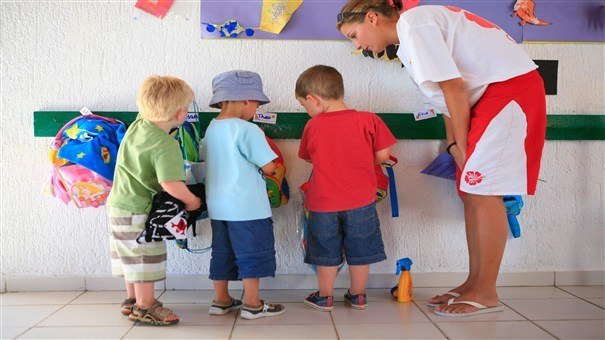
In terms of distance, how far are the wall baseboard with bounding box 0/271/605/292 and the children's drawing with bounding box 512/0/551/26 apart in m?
1.26

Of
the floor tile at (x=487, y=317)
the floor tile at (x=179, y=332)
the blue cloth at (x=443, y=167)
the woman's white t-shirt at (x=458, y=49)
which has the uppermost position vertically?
the woman's white t-shirt at (x=458, y=49)

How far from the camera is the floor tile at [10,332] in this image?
215 cm

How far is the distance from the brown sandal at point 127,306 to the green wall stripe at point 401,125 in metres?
0.84

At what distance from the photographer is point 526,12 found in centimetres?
282

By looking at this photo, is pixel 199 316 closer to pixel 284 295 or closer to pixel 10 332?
pixel 284 295

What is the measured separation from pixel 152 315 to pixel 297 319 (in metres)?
0.59

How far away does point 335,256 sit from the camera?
2533 mm

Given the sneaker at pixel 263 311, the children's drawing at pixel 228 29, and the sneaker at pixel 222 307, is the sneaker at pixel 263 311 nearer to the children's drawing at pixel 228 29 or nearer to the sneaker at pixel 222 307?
the sneaker at pixel 222 307

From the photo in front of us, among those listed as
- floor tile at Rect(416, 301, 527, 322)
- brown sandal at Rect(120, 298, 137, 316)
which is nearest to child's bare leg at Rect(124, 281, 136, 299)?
brown sandal at Rect(120, 298, 137, 316)

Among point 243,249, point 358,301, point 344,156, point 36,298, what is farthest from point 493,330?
point 36,298

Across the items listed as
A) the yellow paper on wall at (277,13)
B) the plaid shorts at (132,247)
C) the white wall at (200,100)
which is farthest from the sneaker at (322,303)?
the yellow paper on wall at (277,13)

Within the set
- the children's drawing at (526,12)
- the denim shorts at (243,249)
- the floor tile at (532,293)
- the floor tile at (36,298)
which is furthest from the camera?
the children's drawing at (526,12)

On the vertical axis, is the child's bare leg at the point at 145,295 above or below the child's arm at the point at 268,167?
below

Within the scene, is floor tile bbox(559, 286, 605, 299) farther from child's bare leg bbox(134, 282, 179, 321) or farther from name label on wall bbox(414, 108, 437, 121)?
child's bare leg bbox(134, 282, 179, 321)
